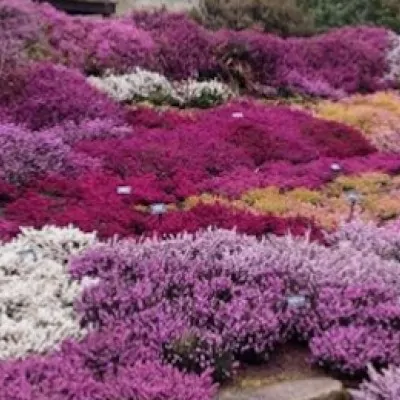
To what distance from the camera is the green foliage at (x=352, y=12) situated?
2481 centimetres

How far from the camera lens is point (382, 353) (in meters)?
5.71

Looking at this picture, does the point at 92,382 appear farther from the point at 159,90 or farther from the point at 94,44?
the point at 94,44

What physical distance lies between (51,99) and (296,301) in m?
6.57

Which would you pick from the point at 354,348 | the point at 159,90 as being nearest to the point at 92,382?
the point at 354,348

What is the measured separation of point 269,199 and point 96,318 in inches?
141

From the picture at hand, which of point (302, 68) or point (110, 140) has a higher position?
point (110, 140)

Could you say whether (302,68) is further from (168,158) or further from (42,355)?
(42,355)

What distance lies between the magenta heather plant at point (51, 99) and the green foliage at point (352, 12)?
42.5ft

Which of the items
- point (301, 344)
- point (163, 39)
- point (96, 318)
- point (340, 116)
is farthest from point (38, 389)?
point (163, 39)

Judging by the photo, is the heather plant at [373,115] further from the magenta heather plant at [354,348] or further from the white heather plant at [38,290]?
the magenta heather plant at [354,348]

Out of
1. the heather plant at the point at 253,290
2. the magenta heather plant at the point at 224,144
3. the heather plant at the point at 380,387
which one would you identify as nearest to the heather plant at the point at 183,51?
the magenta heather plant at the point at 224,144

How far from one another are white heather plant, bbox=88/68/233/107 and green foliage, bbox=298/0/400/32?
417 inches

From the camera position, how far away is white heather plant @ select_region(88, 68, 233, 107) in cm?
1387

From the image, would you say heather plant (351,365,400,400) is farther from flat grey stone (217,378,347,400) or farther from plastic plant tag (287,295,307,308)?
plastic plant tag (287,295,307,308)
